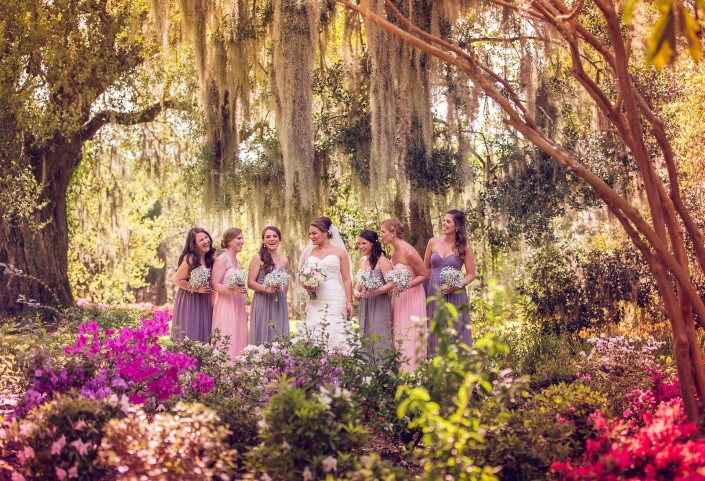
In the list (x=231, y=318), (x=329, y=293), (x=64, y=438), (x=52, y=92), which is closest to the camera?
(x=64, y=438)

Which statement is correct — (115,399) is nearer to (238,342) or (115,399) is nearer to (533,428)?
(533,428)

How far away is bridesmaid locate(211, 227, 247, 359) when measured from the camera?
7945 mm

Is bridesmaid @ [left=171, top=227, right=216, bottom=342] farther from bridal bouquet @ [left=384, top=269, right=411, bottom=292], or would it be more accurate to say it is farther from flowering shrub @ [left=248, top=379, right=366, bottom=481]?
flowering shrub @ [left=248, top=379, right=366, bottom=481]

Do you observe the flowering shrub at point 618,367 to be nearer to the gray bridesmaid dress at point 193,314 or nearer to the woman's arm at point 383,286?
the woman's arm at point 383,286

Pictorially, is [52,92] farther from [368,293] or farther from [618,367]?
[618,367]

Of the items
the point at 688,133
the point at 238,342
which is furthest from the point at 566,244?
the point at 238,342

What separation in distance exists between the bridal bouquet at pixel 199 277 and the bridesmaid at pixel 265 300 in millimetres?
414

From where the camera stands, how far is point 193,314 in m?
8.14

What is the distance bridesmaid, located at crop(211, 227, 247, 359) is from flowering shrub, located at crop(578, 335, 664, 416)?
334 cm

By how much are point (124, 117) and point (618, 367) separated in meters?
10.0

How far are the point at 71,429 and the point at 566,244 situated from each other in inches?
296

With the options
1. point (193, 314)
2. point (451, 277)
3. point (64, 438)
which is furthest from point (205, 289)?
point (64, 438)

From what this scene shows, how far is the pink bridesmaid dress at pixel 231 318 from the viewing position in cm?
801

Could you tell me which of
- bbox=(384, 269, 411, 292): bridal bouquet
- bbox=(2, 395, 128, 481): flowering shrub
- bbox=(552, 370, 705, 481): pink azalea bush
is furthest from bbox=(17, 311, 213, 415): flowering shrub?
bbox=(384, 269, 411, 292): bridal bouquet
